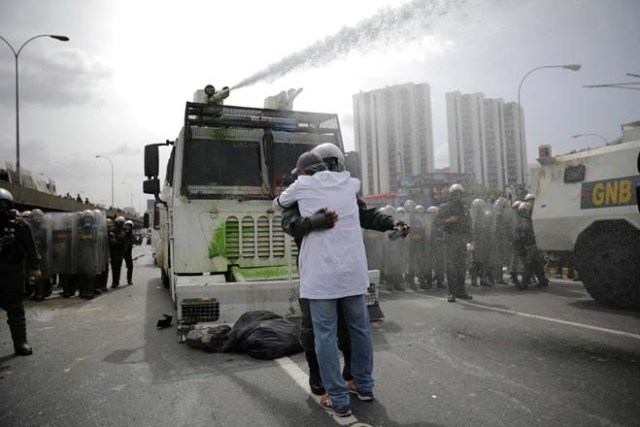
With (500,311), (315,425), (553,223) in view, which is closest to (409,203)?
(553,223)

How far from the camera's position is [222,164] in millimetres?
5480

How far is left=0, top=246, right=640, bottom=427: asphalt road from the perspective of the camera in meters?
2.82

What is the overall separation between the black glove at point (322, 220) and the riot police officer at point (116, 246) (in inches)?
374

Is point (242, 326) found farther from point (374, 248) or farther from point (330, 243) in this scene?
point (374, 248)

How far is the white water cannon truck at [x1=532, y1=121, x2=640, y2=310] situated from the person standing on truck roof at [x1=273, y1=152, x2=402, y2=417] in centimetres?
453

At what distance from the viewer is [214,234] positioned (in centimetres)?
516

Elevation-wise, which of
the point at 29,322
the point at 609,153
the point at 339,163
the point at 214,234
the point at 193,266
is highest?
the point at 609,153

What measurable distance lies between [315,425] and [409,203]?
8850 mm

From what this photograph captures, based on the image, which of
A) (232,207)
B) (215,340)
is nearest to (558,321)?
(215,340)

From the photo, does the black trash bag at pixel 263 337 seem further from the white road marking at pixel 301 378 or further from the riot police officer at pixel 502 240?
the riot police officer at pixel 502 240

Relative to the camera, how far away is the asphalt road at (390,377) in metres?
2.82

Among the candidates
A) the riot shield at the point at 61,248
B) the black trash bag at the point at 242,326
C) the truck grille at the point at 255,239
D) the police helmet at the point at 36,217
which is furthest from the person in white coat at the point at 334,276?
the police helmet at the point at 36,217

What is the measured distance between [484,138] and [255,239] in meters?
24.0

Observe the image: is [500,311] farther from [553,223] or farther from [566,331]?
[553,223]
